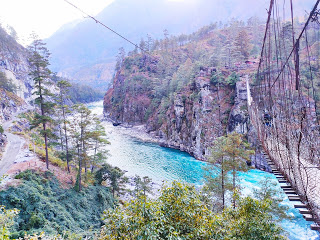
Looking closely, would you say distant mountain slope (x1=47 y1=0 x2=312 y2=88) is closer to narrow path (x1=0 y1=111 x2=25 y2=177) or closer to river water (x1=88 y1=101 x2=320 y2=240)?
river water (x1=88 y1=101 x2=320 y2=240)

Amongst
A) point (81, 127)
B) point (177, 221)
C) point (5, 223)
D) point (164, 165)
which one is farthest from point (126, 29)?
point (177, 221)

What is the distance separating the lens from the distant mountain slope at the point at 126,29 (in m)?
124

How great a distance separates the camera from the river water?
1295 cm

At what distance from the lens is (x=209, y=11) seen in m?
133

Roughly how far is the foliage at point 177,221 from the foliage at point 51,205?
387cm

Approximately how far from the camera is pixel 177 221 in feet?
10.2

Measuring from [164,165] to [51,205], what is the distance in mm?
11872

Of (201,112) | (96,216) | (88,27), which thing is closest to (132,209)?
(96,216)

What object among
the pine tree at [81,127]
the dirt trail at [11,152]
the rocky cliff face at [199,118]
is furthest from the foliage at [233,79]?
the dirt trail at [11,152]

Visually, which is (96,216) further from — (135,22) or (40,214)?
(135,22)

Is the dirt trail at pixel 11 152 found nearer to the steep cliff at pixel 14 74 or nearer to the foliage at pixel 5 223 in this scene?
the foliage at pixel 5 223

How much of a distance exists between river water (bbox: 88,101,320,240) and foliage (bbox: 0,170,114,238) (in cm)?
458

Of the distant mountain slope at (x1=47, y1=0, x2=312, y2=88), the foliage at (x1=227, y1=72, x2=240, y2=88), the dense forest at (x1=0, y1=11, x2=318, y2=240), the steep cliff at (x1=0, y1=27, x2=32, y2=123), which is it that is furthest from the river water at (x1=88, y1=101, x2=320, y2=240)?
the distant mountain slope at (x1=47, y1=0, x2=312, y2=88)

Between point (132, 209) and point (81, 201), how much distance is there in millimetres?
8491
